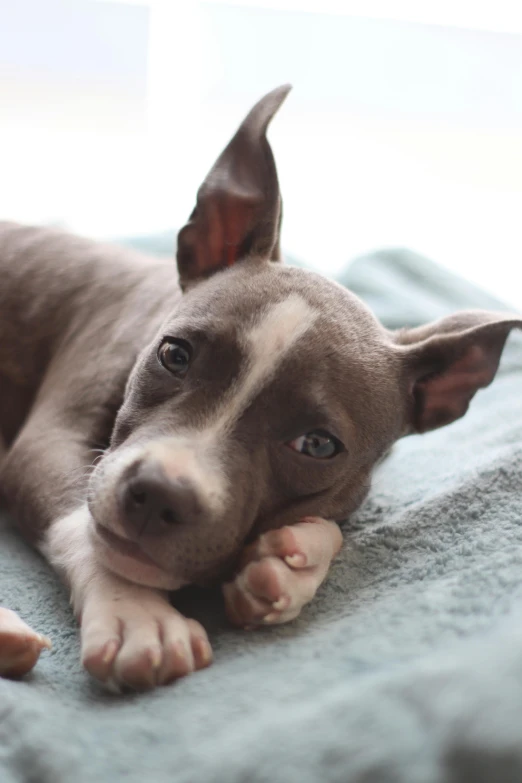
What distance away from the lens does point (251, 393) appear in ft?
6.65

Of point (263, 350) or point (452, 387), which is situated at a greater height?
point (263, 350)

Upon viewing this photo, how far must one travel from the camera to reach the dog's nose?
5.79 feet

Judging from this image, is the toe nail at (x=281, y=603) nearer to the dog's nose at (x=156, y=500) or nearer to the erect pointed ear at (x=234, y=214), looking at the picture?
the dog's nose at (x=156, y=500)

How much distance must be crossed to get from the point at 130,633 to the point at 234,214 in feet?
4.24

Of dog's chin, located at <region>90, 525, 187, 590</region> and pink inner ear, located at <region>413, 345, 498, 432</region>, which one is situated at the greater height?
pink inner ear, located at <region>413, 345, 498, 432</region>

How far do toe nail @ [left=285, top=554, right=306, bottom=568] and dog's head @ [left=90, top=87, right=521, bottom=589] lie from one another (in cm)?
12

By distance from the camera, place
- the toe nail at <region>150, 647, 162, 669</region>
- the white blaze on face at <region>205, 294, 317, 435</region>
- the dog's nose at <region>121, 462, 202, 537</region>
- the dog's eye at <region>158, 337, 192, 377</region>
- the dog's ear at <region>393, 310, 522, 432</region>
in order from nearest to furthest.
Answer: the toe nail at <region>150, 647, 162, 669</region>, the dog's nose at <region>121, 462, 202, 537</region>, the white blaze on face at <region>205, 294, 317, 435</region>, the dog's eye at <region>158, 337, 192, 377</region>, the dog's ear at <region>393, 310, 522, 432</region>

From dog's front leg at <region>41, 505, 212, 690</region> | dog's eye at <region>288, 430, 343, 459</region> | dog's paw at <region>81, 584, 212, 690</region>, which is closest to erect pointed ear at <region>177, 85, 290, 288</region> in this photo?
dog's eye at <region>288, 430, 343, 459</region>

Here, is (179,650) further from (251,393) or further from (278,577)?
(251,393)

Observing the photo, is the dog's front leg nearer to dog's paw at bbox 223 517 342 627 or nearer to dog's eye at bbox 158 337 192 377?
dog's paw at bbox 223 517 342 627

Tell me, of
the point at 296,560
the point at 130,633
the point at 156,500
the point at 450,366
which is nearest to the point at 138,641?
the point at 130,633

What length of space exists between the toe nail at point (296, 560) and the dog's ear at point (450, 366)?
0.66 metres

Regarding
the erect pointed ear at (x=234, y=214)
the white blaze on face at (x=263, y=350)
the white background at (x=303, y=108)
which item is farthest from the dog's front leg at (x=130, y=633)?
the white background at (x=303, y=108)

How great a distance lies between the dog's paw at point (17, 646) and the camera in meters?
1.70
